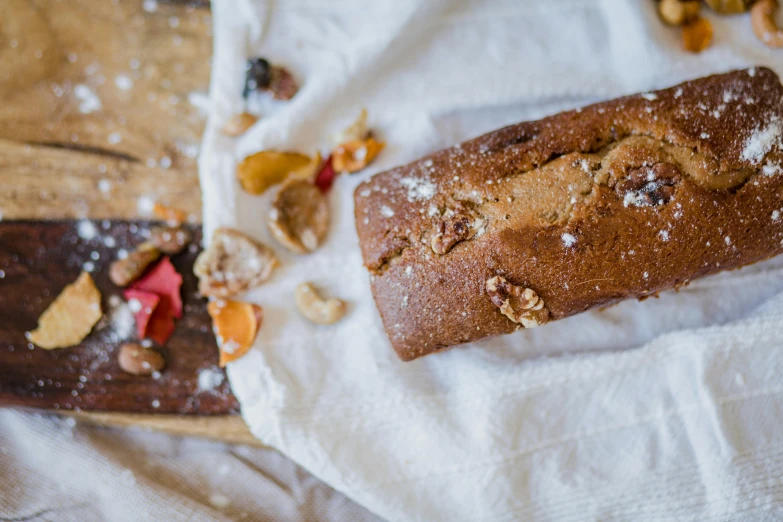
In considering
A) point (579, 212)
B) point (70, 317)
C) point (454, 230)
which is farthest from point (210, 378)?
point (579, 212)

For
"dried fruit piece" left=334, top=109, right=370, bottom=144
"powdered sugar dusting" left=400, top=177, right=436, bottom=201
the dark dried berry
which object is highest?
the dark dried berry

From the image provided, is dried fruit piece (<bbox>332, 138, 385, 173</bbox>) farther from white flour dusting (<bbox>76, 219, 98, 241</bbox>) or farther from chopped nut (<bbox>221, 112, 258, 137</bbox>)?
white flour dusting (<bbox>76, 219, 98, 241</bbox>)

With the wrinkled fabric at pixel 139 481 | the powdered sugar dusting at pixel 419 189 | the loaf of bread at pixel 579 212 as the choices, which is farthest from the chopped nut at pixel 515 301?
the wrinkled fabric at pixel 139 481

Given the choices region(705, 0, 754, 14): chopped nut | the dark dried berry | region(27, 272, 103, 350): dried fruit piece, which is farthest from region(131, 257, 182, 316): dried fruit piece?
region(705, 0, 754, 14): chopped nut

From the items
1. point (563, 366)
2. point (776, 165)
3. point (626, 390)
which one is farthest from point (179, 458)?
point (776, 165)

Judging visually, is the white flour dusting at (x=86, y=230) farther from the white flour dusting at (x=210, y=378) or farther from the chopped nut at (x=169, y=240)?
the white flour dusting at (x=210, y=378)

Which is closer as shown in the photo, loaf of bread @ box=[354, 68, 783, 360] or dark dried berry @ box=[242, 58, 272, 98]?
loaf of bread @ box=[354, 68, 783, 360]

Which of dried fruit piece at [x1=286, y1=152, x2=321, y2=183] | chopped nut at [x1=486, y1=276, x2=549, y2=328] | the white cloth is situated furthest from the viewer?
dried fruit piece at [x1=286, y1=152, x2=321, y2=183]
